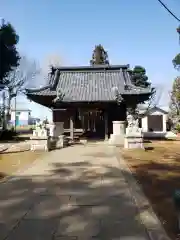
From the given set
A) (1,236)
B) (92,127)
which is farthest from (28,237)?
(92,127)

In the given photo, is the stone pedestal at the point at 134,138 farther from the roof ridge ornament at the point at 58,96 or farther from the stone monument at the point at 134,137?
the roof ridge ornament at the point at 58,96

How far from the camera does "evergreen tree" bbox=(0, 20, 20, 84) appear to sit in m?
35.4

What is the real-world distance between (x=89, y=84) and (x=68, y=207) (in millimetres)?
18972

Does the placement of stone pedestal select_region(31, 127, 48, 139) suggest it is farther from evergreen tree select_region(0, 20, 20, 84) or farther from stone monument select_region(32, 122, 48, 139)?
evergreen tree select_region(0, 20, 20, 84)

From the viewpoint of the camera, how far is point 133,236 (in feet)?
13.3

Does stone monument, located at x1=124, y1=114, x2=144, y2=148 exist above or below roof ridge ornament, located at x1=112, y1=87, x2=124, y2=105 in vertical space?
below

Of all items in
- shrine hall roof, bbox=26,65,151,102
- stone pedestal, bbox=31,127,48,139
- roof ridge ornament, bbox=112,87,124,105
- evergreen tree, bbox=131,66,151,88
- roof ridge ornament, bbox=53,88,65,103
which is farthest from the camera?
evergreen tree, bbox=131,66,151,88

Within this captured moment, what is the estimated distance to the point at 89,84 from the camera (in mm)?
23750

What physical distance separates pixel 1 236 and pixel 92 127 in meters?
21.8

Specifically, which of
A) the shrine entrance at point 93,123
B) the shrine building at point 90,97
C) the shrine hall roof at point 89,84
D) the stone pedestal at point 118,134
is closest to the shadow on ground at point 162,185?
the stone pedestal at point 118,134

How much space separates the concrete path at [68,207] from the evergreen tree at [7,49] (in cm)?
2984

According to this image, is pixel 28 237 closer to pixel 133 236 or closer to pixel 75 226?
pixel 75 226

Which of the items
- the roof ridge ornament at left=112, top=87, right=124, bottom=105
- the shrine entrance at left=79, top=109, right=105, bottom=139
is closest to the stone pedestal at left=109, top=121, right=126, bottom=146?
the roof ridge ornament at left=112, top=87, right=124, bottom=105

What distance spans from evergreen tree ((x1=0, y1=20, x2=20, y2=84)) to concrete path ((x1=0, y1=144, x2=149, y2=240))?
2984 cm
